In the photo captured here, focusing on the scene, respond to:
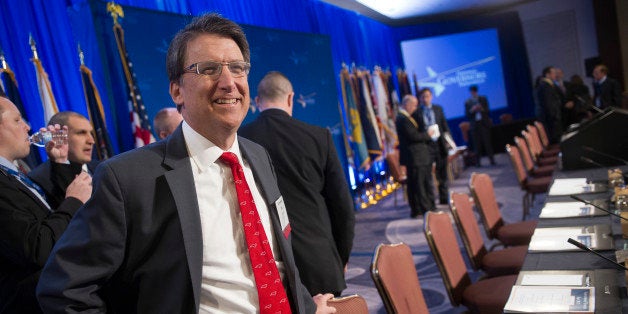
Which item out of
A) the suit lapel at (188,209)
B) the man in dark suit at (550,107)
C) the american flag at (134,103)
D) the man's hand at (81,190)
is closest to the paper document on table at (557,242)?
the suit lapel at (188,209)

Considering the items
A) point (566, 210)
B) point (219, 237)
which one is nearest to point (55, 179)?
point (219, 237)

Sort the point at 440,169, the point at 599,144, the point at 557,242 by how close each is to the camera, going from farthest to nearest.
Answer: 1. the point at 440,169
2. the point at 599,144
3. the point at 557,242

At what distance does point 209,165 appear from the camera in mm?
1407

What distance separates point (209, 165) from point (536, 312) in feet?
3.64

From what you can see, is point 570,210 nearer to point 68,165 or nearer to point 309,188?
point 309,188

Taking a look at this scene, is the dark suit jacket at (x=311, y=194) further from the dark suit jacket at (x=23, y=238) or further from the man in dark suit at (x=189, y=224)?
the man in dark suit at (x=189, y=224)

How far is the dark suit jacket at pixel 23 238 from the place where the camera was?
1688 mm

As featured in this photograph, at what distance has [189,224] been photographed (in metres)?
1.29

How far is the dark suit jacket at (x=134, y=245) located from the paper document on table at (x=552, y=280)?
1325 mm

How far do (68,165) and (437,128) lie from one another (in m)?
5.33

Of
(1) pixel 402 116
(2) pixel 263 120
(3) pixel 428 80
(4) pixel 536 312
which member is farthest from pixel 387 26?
(4) pixel 536 312

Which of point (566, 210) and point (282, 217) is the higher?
point (282, 217)

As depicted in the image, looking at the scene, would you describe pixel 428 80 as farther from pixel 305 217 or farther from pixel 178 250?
pixel 178 250

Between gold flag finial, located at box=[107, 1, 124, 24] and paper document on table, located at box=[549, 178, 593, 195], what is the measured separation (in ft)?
10.5
